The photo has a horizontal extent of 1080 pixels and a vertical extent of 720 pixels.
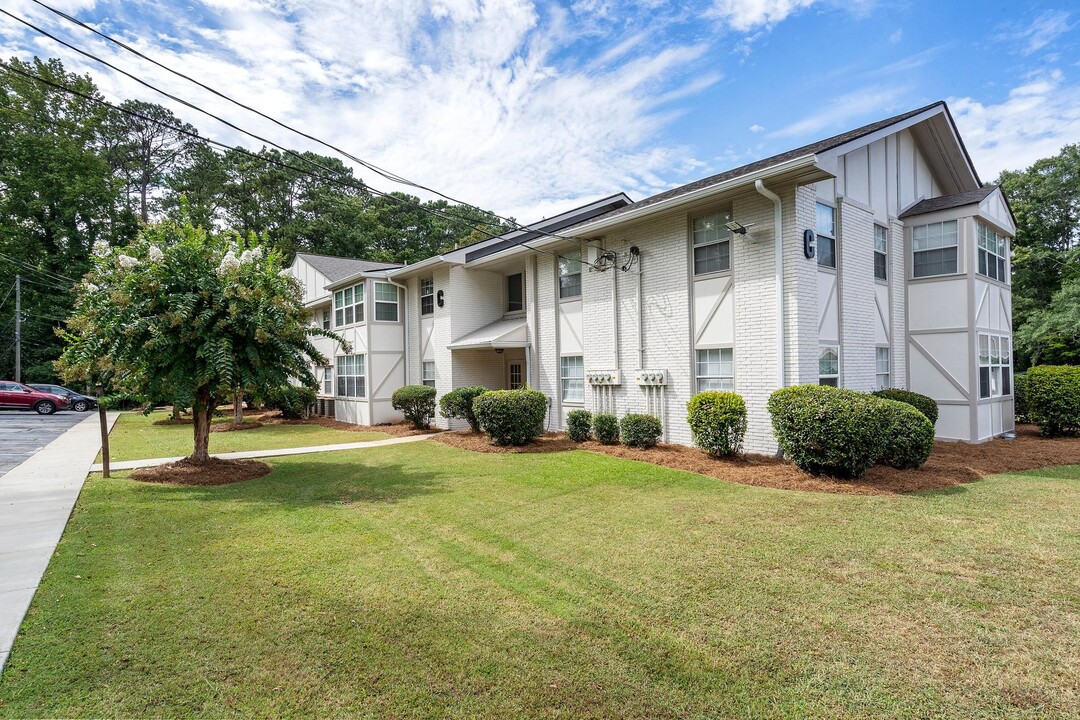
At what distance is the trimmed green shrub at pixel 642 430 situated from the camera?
11.2 meters

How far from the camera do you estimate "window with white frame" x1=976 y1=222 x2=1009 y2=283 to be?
1215 cm

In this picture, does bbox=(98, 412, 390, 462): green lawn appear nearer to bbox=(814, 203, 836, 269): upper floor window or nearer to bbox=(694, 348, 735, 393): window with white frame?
bbox=(694, 348, 735, 393): window with white frame

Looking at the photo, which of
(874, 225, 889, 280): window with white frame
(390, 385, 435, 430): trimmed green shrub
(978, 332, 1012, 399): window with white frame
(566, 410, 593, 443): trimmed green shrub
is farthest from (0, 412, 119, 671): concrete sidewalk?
(978, 332, 1012, 399): window with white frame

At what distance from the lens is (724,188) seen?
976cm

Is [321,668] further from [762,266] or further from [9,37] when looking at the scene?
[762,266]

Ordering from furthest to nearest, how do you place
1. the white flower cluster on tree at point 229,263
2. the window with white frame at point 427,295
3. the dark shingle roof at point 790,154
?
the window with white frame at point 427,295
the dark shingle roof at point 790,154
the white flower cluster on tree at point 229,263

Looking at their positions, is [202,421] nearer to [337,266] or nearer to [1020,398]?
[337,266]

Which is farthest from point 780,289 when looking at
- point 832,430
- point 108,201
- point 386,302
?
point 108,201

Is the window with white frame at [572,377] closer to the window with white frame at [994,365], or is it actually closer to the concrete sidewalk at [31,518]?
the window with white frame at [994,365]

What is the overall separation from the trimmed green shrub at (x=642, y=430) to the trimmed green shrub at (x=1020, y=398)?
386 inches

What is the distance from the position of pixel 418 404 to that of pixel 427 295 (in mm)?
4200

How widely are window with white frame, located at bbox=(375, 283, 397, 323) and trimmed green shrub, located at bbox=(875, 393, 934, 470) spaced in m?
15.9

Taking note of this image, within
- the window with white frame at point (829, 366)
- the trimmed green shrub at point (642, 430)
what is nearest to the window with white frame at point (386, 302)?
the trimmed green shrub at point (642, 430)

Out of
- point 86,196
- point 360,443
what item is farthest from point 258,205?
point 360,443
